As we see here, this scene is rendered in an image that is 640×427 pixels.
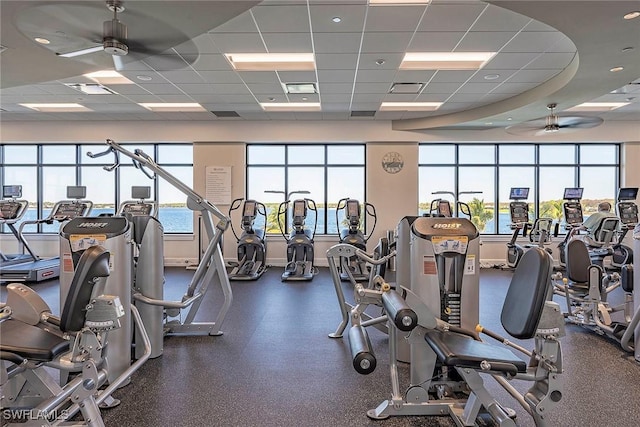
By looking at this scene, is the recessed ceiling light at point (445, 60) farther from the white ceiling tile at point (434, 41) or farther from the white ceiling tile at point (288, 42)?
the white ceiling tile at point (288, 42)

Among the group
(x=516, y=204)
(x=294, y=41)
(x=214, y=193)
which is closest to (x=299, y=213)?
(x=214, y=193)

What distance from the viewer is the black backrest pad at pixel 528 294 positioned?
5.98 feet

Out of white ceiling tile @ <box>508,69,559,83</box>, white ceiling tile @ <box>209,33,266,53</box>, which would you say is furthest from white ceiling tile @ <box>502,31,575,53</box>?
white ceiling tile @ <box>209,33,266,53</box>

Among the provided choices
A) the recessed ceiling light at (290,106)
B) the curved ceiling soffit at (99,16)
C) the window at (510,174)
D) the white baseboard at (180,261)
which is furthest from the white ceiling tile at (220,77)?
the window at (510,174)

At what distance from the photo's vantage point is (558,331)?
1.87m

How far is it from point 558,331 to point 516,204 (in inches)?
250

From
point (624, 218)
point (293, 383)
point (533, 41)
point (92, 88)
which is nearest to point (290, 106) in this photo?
point (92, 88)

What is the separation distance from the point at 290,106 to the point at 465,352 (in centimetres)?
602

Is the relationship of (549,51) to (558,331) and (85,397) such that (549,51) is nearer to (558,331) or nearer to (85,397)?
(558,331)

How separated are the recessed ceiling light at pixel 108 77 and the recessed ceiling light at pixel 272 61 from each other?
6.08 feet

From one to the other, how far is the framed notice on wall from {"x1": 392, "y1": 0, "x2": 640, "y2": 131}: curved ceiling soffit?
156 inches

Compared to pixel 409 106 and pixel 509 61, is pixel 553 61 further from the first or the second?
pixel 409 106

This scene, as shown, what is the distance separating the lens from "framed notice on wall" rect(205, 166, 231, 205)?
27.0 ft

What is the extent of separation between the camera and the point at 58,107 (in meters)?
7.22
